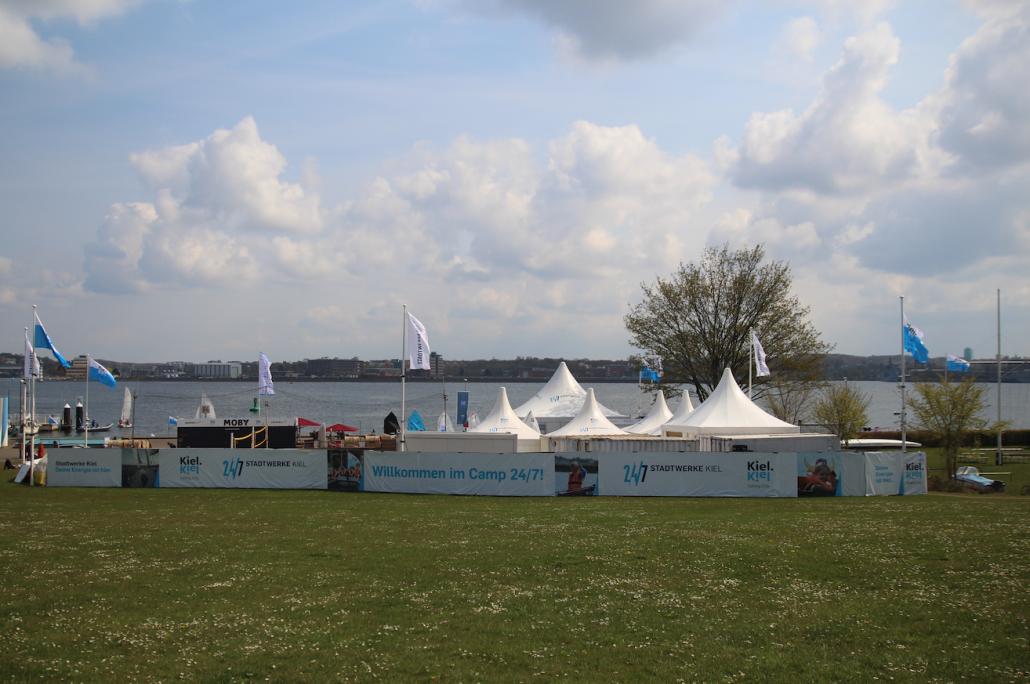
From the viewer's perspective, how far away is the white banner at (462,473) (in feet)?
111

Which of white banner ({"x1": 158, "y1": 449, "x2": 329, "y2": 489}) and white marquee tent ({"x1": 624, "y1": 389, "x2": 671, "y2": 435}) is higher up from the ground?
white marquee tent ({"x1": 624, "y1": 389, "x2": 671, "y2": 435})

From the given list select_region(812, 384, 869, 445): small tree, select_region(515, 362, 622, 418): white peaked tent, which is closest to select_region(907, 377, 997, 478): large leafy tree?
select_region(812, 384, 869, 445): small tree

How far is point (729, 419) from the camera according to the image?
4159 cm

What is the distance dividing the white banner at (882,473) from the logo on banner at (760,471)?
11.7 feet

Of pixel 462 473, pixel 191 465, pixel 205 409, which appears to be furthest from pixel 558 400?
pixel 191 465

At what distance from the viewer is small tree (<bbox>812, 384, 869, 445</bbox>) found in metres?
59.1

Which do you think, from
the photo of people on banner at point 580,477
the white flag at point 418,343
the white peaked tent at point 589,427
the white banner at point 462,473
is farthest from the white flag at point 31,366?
the photo of people on banner at point 580,477

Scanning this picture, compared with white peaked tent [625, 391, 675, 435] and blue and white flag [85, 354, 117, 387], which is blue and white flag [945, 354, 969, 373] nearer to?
white peaked tent [625, 391, 675, 435]

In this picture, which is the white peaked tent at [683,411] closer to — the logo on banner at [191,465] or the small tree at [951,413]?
the small tree at [951,413]

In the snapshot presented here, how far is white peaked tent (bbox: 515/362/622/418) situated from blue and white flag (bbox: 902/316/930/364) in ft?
75.6

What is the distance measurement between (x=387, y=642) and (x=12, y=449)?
188ft

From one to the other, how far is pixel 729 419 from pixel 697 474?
9245 millimetres

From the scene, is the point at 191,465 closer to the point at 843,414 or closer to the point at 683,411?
the point at 683,411

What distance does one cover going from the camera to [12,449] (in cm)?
6006
